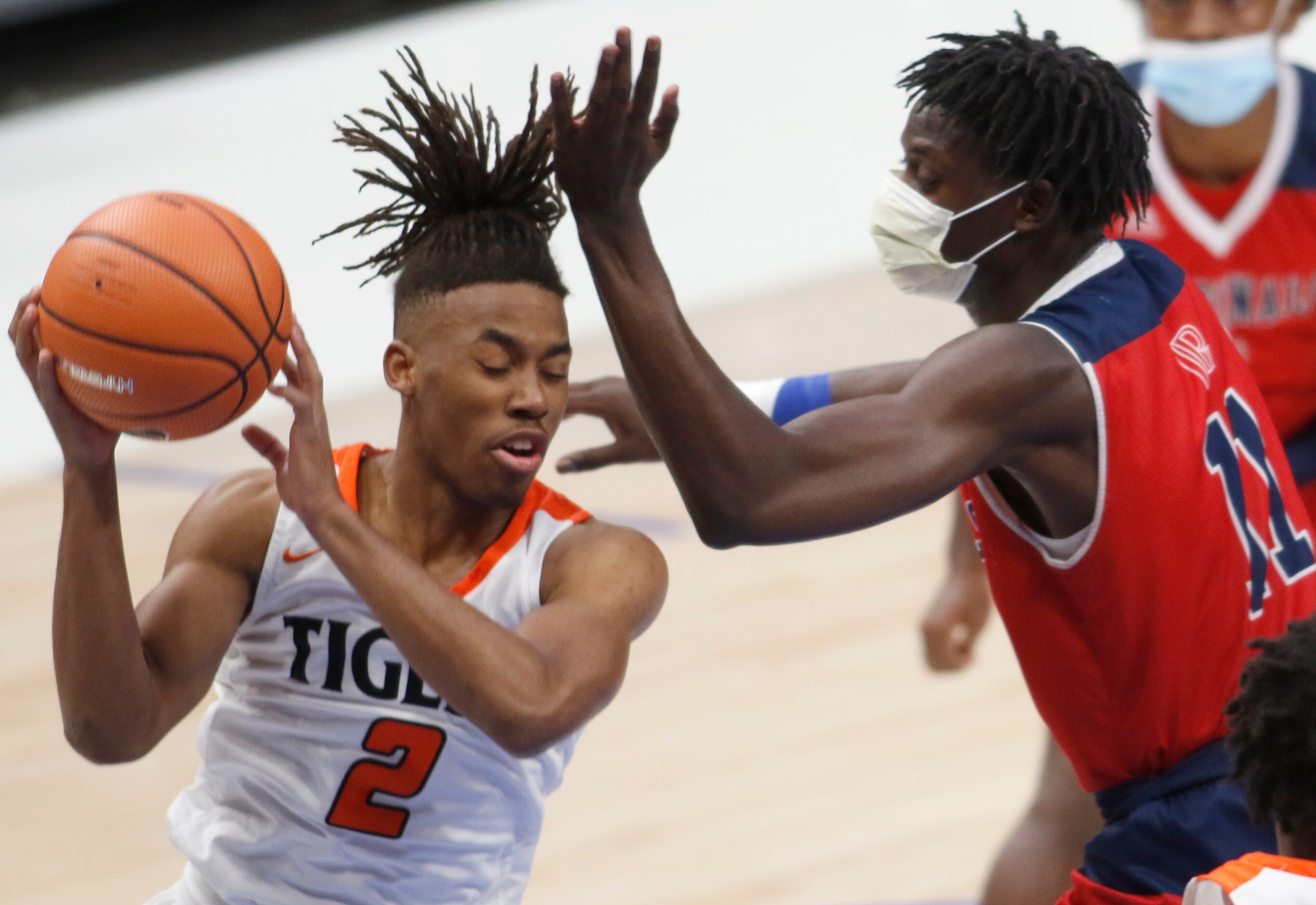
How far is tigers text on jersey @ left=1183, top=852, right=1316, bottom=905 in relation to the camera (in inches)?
72.1

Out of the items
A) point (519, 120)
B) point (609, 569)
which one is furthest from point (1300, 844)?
point (519, 120)

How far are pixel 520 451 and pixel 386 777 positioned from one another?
1.72 feet

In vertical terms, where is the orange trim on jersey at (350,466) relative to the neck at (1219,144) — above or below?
below

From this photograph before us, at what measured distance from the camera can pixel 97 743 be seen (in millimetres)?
2479

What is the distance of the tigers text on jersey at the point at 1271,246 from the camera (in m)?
3.78

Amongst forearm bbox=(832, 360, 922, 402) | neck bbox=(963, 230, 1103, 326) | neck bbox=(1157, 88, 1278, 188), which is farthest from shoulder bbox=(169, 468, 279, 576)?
neck bbox=(1157, 88, 1278, 188)

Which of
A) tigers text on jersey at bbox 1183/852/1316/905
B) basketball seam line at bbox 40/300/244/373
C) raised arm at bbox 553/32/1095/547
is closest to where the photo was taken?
tigers text on jersey at bbox 1183/852/1316/905

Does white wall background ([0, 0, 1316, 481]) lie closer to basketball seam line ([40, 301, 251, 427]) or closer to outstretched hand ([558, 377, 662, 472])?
outstretched hand ([558, 377, 662, 472])

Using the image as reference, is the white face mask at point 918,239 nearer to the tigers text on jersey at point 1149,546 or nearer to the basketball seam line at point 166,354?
the tigers text on jersey at point 1149,546

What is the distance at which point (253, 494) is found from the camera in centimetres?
263

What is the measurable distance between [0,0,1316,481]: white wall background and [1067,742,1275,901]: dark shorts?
632 cm

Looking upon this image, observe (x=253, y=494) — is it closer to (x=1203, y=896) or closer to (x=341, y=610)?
(x=341, y=610)

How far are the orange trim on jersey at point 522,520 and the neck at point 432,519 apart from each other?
0.08ft

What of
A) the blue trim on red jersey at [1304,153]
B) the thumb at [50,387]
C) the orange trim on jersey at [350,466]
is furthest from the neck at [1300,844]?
the blue trim on red jersey at [1304,153]
